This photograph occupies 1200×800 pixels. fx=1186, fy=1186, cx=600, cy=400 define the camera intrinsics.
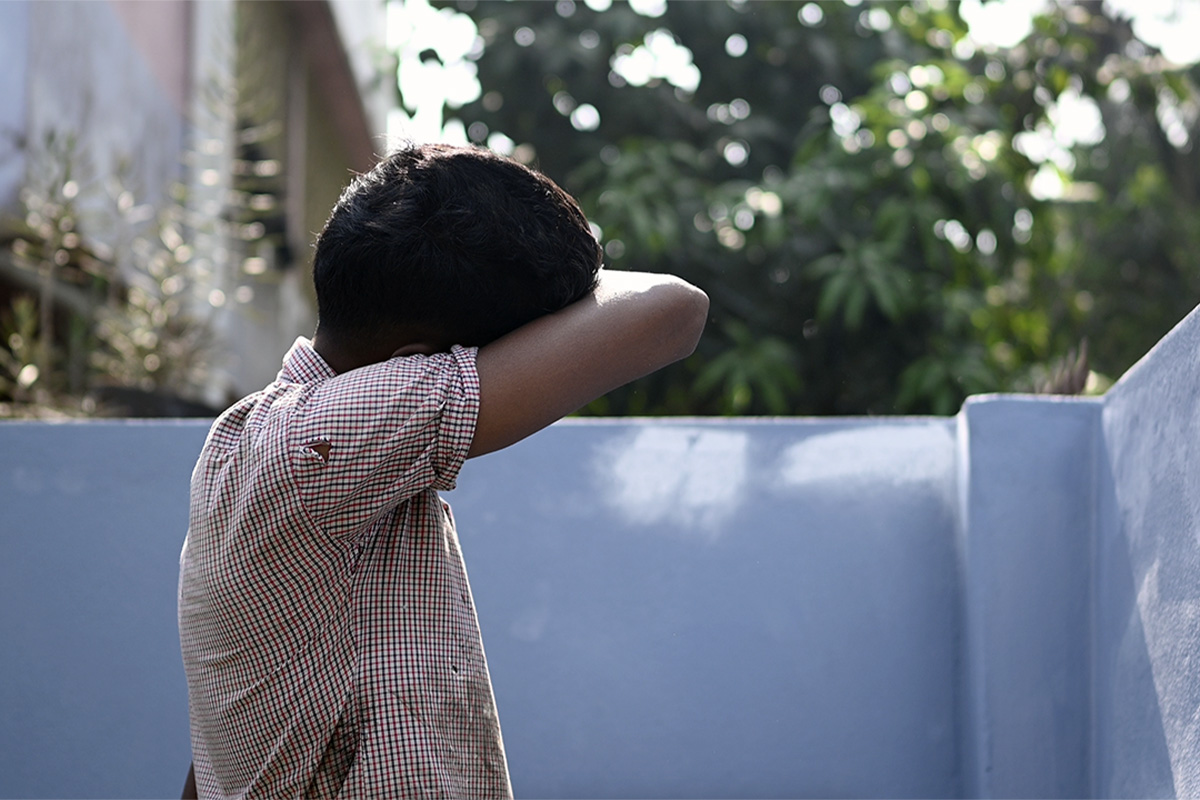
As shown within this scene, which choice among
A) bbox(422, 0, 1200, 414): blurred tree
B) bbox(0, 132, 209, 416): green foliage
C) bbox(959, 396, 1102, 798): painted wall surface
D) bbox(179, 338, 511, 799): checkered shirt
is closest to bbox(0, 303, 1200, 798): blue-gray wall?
bbox(959, 396, 1102, 798): painted wall surface

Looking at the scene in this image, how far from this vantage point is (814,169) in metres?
5.01

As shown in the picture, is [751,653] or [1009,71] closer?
[751,653]

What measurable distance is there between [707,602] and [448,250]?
1445mm

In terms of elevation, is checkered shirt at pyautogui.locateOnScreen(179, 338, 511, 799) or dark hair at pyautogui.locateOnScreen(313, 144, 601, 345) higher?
dark hair at pyautogui.locateOnScreen(313, 144, 601, 345)

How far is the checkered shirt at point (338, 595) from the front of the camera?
1.12 meters

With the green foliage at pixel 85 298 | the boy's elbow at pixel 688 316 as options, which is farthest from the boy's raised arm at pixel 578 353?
the green foliage at pixel 85 298

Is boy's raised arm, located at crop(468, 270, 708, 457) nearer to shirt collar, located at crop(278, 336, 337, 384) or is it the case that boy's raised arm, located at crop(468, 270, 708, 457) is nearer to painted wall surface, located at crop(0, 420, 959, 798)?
shirt collar, located at crop(278, 336, 337, 384)

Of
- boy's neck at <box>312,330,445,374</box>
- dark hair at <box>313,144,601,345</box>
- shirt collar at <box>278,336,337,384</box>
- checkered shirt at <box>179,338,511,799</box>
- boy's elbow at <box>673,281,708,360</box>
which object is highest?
dark hair at <box>313,144,601,345</box>

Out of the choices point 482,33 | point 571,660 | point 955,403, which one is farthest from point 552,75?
point 571,660

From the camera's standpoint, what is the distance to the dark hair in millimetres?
1168

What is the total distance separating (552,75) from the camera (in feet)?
18.4

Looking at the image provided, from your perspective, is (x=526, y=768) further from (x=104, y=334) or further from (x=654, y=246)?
(x=654, y=246)

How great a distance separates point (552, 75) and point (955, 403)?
2418 mm

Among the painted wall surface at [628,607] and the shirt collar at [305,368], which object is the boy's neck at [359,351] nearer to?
the shirt collar at [305,368]
